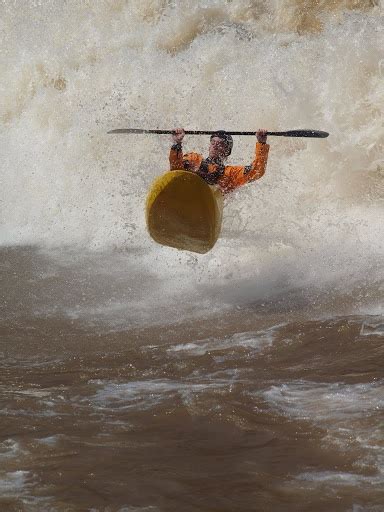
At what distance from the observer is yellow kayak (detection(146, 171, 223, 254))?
19.0 feet

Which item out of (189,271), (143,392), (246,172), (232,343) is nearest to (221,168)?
(246,172)

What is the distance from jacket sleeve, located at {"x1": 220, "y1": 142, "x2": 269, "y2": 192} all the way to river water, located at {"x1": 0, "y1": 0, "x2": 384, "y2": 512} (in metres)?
0.76

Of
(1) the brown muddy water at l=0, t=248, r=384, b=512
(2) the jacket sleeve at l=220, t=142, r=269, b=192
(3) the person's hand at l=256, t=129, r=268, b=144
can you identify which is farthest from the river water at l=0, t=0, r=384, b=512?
(3) the person's hand at l=256, t=129, r=268, b=144

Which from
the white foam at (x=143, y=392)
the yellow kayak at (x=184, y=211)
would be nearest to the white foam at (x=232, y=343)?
the white foam at (x=143, y=392)

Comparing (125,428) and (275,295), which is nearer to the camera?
(125,428)

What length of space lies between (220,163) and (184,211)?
503 mm

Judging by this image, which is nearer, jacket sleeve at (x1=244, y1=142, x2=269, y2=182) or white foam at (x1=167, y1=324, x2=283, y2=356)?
white foam at (x1=167, y1=324, x2=283, y2=356)

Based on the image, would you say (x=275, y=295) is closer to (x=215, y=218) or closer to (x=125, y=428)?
(x=215, y=218)

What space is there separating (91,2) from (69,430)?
9.89 m

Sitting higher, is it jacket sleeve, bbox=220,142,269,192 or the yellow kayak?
jacket sleeve, bbox=220,142,269,192

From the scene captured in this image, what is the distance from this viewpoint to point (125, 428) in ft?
11.5

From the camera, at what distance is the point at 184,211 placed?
233 inches

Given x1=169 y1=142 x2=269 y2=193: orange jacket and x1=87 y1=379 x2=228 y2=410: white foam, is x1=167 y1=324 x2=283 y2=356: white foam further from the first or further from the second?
x1=169 y1=142 x2=269 y2=193: orange jacket

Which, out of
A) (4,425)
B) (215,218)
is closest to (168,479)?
(4,425)
